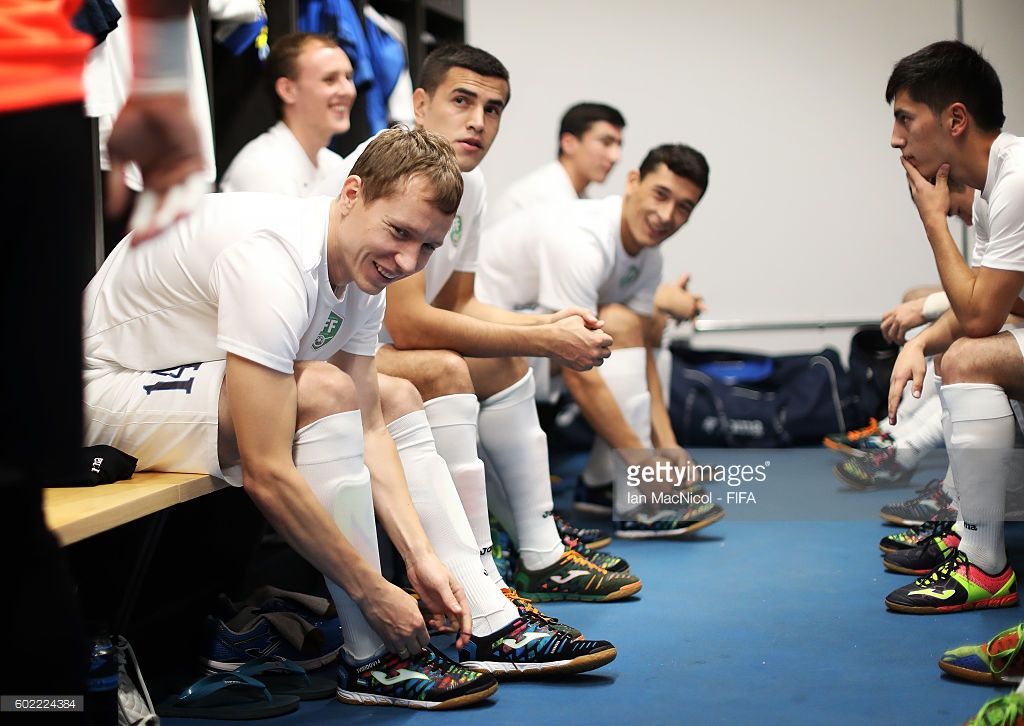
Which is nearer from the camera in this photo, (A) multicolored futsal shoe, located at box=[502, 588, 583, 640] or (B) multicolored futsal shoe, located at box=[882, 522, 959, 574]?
(A) multicolored futsal shoe, located at box=[502, 588, 583, 640]

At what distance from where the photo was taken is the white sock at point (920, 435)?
2.97 metres

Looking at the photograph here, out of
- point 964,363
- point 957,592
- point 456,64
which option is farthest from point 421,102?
point 957,592

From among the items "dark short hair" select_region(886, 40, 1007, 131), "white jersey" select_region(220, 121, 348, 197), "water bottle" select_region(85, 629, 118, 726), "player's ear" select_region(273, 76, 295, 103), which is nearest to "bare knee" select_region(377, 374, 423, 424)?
"water bottle" select_region(85, 629, 118, 726)

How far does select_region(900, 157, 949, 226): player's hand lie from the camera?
86.3 inches

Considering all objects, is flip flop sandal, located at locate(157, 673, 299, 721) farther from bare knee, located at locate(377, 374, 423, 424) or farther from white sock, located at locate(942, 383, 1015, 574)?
white sock, located at locate(942, 383, 1015, 574)

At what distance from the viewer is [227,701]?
169 cm

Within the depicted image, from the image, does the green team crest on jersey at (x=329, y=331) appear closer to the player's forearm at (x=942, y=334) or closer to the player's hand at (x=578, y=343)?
the player's hand at (x=578, y=343)

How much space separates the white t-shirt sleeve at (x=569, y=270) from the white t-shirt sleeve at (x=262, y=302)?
145cm

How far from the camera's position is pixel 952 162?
7.27ft

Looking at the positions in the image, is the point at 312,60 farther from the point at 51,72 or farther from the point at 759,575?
the point at 51,72

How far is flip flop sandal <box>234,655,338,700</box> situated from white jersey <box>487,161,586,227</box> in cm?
242

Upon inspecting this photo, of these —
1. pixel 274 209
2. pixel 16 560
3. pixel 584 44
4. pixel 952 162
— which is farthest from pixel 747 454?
pixel 16 560

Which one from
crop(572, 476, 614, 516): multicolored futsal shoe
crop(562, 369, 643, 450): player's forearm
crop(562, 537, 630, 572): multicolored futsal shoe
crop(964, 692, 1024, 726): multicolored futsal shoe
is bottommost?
crop(572, 476, 614, 516): multicolored futsal shoe

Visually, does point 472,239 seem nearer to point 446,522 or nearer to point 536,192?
point 446,522
